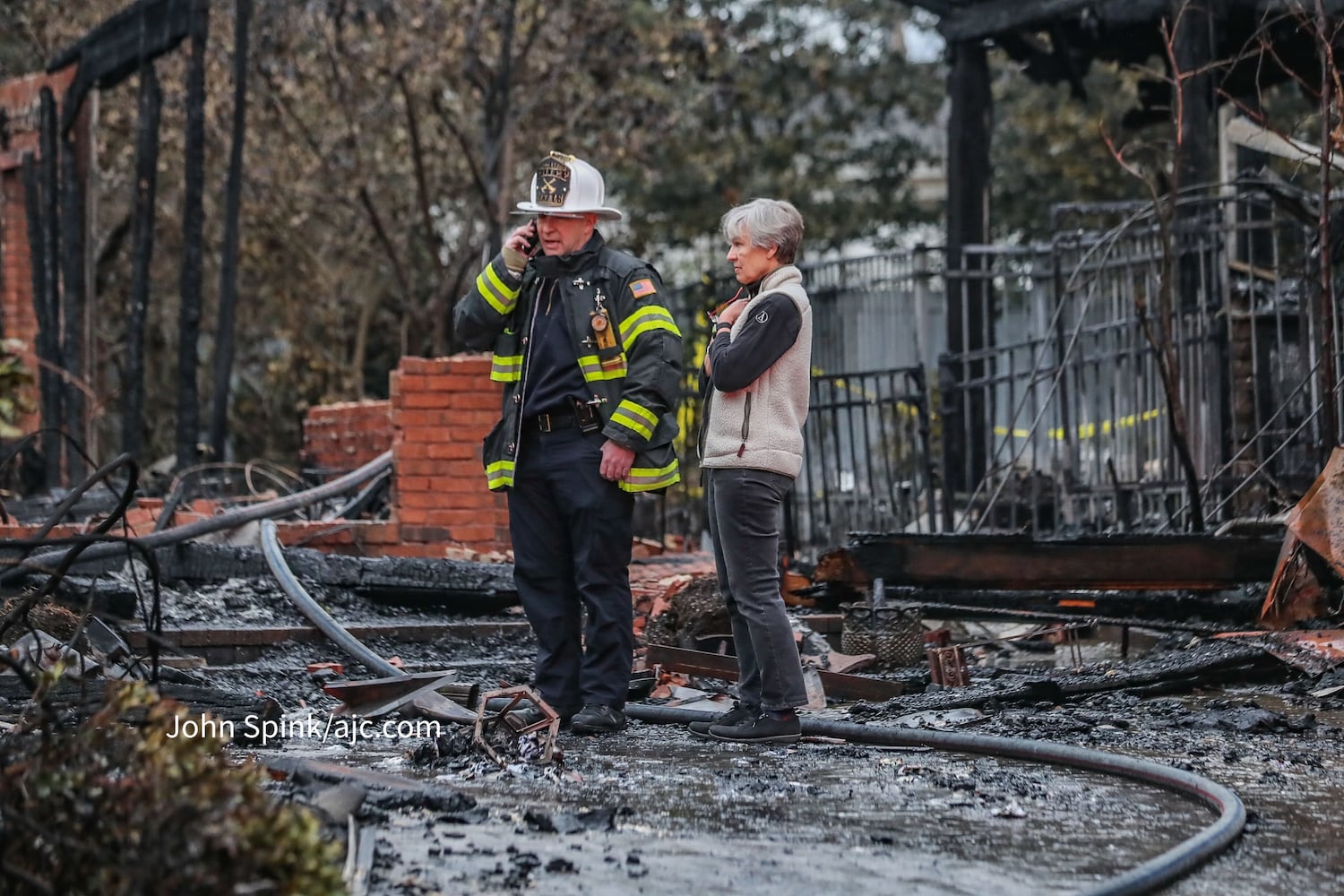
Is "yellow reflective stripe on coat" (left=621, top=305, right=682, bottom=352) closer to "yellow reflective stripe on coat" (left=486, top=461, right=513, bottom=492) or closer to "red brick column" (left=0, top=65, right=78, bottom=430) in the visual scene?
"yellow reflective stripe on coat" (left=486, top=461, right=513, bottom=492)

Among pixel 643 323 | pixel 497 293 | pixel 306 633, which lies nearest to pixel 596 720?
pixel 643 323

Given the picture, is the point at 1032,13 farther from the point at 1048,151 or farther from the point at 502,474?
the point at 1048,151

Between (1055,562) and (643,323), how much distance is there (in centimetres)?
318

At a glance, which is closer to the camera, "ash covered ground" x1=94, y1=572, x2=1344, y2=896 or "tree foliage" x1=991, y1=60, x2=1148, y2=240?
"ash covered ground" x1=94, y1=572, x2=1344, y2=896

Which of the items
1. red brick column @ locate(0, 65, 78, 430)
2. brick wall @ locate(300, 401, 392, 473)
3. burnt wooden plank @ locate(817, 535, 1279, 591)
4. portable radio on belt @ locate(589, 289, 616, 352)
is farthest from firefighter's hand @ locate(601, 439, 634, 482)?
red brick column @ locate(0, 65, 78, 430)

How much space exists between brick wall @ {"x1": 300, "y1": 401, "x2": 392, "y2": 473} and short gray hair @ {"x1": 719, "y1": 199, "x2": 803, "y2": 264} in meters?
6.84

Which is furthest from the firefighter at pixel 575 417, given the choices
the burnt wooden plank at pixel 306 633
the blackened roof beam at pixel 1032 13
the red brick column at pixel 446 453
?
the blackened roof beam at pixel 1032 13

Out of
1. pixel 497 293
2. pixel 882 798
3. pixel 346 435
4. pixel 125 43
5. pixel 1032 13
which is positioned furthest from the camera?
pixel 125 43

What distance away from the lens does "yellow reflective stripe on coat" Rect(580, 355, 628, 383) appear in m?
5.91

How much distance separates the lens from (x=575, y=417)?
594cm

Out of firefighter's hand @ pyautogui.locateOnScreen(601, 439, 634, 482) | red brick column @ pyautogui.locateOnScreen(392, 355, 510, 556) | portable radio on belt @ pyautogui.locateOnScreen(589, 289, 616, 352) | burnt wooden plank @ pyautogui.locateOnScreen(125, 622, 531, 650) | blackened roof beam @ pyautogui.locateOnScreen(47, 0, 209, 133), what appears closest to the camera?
firefighter's hand @ pyautogui.locateOnScreen(601, 439, 634, 482)

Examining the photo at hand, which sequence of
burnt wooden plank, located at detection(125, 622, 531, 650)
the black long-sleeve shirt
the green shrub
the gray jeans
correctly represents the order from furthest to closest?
burnt wooden plank, located at detection(125, 622, 531, 650) < the gray jeans < the black long-sleeve shirt < the green shrub

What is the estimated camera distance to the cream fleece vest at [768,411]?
568cm

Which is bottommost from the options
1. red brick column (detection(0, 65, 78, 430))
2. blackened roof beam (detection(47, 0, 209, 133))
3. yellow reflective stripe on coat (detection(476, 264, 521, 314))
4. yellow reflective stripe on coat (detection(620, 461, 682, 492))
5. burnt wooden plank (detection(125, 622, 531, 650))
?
burnt wooden plank (detection(125, 622, 531, 650))
